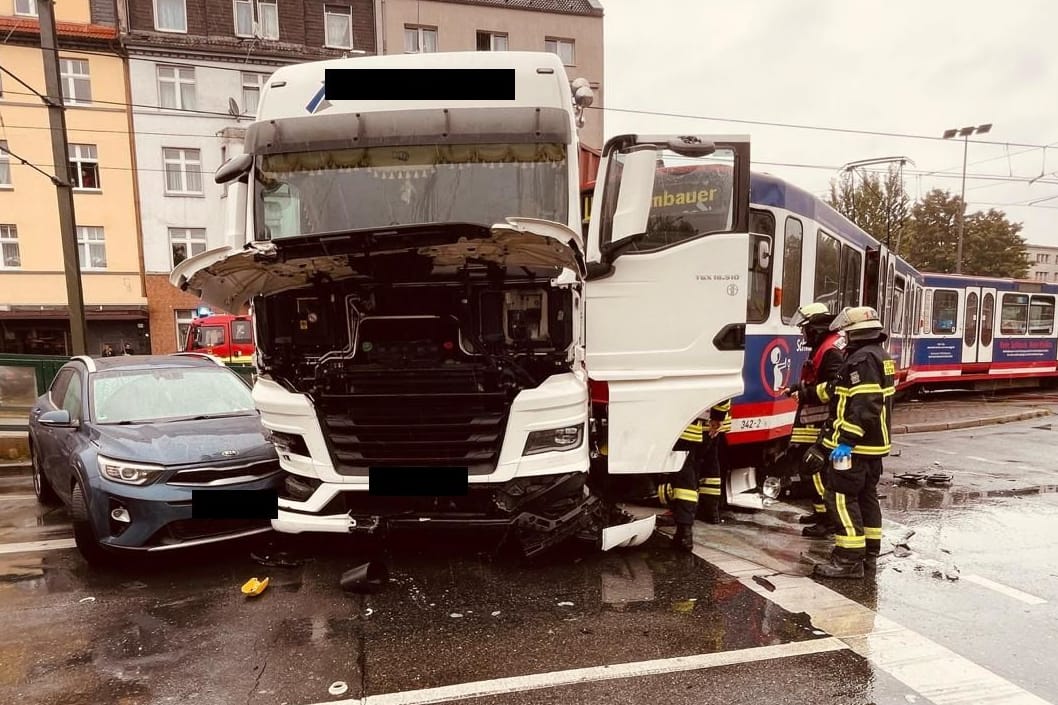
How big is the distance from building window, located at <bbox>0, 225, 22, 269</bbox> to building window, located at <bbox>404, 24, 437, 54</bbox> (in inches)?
609

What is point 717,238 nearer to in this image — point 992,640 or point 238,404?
point 992,640

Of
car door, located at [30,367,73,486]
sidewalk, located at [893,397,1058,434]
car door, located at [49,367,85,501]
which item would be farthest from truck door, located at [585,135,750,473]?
sidewalk, located at [893,397,1058,434]

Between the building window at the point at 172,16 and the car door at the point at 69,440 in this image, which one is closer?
the car door at the point at 69,440

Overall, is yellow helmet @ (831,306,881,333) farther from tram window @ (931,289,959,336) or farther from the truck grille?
tram window @ (931,289,959,336)

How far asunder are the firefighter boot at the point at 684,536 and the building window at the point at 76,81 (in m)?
25.3

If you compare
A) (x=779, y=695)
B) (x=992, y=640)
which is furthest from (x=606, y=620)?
(x=992, y=640)

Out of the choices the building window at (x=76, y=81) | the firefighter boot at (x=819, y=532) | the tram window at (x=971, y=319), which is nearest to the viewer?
the firefighter boot at (x=819, y=532)

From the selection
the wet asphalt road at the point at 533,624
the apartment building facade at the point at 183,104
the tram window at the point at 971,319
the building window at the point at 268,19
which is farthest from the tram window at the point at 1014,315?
the building window at the point at 268,19

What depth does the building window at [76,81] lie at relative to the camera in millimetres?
21547

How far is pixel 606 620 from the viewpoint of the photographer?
385 centimetres

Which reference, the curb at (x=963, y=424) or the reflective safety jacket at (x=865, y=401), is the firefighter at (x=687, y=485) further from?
the curb at (x=963, y=424)

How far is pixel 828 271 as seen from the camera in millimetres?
7723

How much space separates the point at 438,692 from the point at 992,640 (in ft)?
10.3

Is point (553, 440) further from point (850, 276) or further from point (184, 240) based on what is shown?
point (184, 240)
